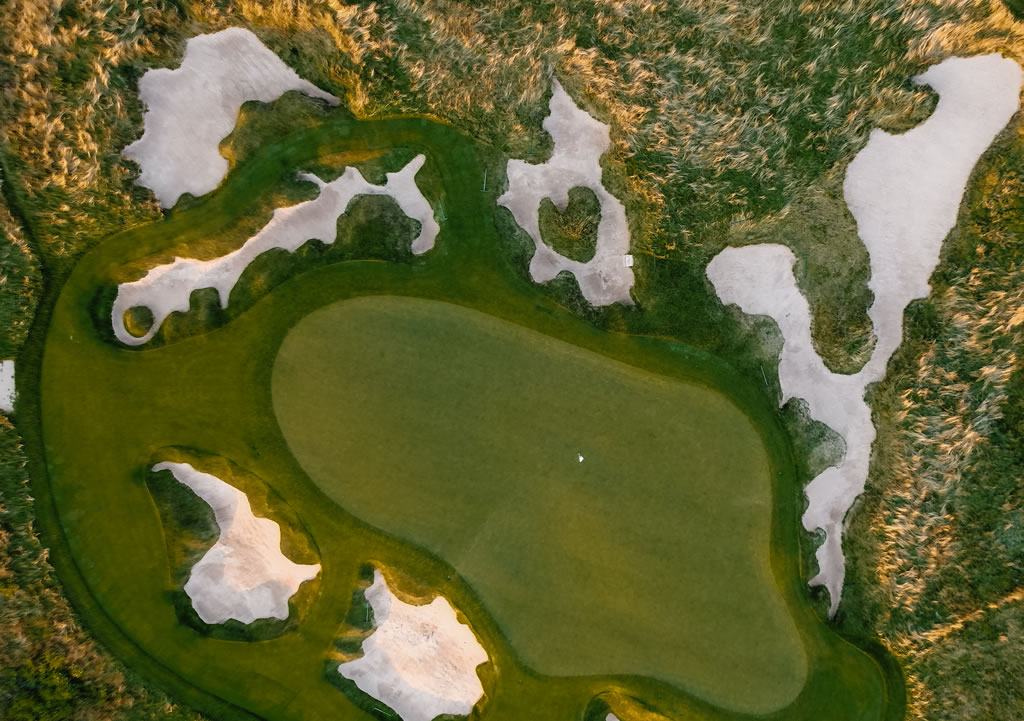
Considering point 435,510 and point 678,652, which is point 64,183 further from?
point 678,652

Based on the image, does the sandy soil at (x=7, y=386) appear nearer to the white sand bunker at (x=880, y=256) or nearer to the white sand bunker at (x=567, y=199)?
the white sand bunker at (x=567, y=199)

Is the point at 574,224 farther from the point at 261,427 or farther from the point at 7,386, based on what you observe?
the point at 7,386

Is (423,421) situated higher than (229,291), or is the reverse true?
(229,291)

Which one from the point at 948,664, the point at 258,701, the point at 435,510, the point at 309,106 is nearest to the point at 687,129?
the point at 309,106

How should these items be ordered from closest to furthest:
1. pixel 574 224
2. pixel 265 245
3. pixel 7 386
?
1. pixel 574 224
2. pixel 7 386
3. pixel 265 245

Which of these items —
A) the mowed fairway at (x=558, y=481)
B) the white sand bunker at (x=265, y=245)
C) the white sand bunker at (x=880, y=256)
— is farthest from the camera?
the white sand bunker at (x=265, y=245)

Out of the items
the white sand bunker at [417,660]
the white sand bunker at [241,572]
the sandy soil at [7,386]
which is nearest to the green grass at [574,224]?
the white sand bunker at [417,660]

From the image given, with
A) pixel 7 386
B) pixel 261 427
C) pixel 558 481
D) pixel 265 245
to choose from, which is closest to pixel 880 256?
pixel 558 481
